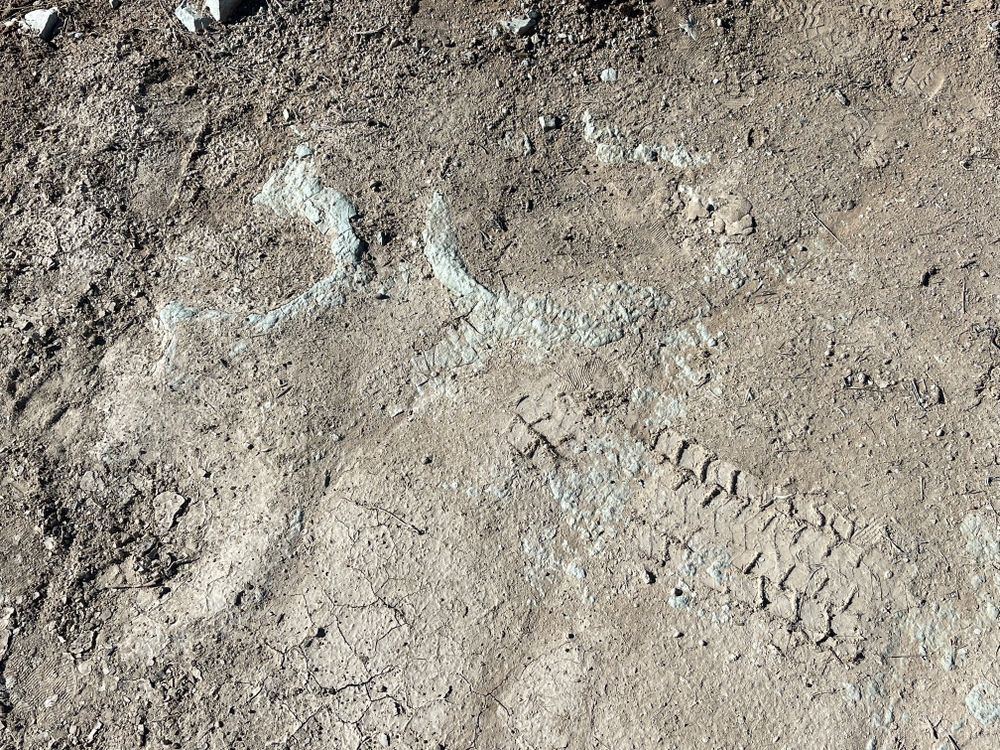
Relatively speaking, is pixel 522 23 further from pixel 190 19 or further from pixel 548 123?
pixel 190 19

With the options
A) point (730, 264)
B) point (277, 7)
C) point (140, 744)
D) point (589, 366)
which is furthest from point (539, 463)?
point (277, 7)

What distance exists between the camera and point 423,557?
2.83m

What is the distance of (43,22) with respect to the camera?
3.27 metres

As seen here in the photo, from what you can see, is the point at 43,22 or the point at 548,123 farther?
the point at 43,22

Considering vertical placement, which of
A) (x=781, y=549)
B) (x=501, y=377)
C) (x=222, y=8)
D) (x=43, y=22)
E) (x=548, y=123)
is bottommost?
(x=781, y=549)

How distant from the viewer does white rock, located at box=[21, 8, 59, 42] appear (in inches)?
129

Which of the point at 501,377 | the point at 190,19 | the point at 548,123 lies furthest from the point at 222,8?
the point at 501,377

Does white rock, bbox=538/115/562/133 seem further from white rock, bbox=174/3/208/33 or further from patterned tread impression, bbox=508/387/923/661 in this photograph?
white rock, bbox=174/3/208/33

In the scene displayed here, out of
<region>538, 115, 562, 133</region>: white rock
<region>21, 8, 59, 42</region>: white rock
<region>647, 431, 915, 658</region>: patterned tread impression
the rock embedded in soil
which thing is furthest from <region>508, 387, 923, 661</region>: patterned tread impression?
<region>21, 8, 59, 42</region>: white rock

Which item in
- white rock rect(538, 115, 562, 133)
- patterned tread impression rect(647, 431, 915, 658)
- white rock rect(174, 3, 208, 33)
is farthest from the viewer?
white rock rect(174, 3, 208, 33)

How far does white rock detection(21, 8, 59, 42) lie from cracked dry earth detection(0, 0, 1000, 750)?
58 millimetres

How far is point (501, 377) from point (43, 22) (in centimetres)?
236

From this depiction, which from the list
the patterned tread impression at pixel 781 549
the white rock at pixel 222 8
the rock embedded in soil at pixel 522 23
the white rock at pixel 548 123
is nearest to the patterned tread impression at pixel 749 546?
the patterned tread impression at pixel 781 549

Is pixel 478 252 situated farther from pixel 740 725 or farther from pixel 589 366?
pixel 740 725
